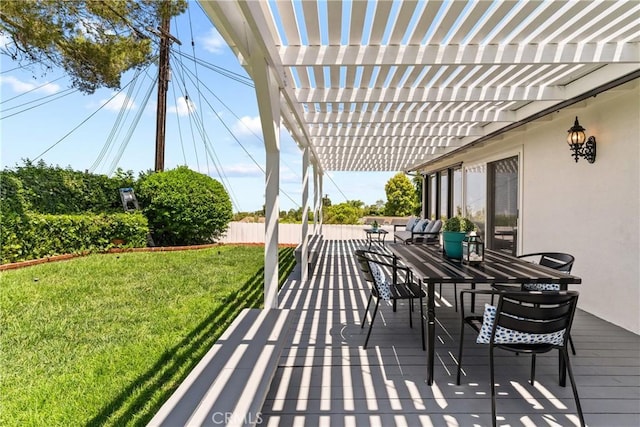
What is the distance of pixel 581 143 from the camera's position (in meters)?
3.98

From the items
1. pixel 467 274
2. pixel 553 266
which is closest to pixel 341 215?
pixel 553 266

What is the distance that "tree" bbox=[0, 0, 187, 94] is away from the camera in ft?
14.9

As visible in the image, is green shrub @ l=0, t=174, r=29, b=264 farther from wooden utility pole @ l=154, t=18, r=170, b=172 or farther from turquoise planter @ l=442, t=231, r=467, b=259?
turquoise planter @ l=442, t=231, r=467, b=259

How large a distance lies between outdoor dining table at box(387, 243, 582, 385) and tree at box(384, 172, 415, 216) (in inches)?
772

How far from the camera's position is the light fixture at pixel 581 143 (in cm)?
390

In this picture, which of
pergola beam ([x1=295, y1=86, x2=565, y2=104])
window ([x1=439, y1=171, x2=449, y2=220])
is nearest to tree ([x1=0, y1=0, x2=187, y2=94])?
pergola beam ([x1=295, y1=86, x2=565, y2=104])

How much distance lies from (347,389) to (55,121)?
44.3 ft

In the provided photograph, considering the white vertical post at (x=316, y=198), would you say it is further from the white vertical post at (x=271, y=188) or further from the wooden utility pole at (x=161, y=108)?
the white vertical post at (x=271, y=188)

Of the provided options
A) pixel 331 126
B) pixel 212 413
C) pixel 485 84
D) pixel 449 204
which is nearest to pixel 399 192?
pixel 449 204

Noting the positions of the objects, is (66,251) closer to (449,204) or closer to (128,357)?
(128,357)

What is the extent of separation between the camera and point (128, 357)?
2855 mm

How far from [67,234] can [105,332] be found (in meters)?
4.58

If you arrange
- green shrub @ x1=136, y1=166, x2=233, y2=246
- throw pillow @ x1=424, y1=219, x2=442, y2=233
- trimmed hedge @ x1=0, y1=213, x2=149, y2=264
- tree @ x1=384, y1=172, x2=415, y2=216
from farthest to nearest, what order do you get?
1. tree @ x1=384, y1=172, x2=415, y2=216
2. green shrub @ x1=136, y1=166, x2=233, y2=246
3. throw pillow @ x1=424, y1=219, x2=442, y2=233
4. trimmed hedge @ x1=0, y1=213, x2=149, y2=264
